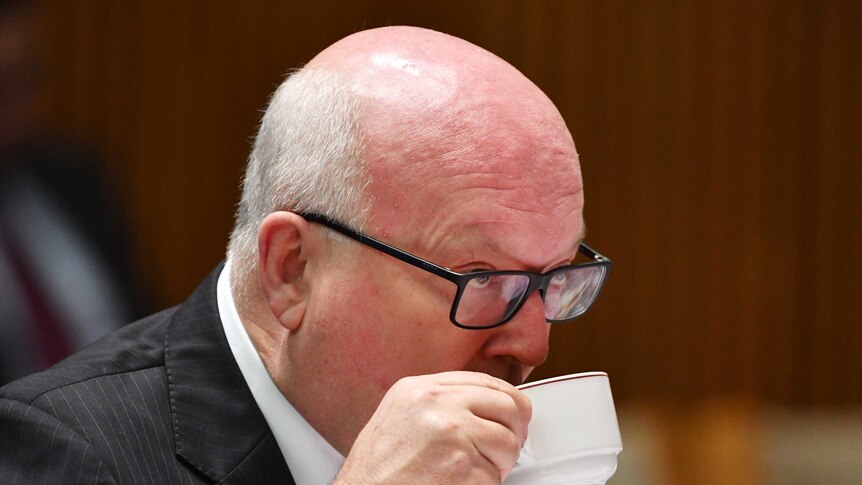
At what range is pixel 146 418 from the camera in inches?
59.4

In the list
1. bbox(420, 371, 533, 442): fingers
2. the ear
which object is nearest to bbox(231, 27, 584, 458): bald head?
the ear

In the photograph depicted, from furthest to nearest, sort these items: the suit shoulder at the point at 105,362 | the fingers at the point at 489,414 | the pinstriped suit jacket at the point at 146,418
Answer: the suit shoulder at the point at 105,362 < the pinstriped suit jacket at the point at 146,418 < the fingers at the point at 489,414

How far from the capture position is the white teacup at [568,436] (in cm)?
128

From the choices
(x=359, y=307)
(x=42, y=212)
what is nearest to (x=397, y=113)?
(x=359, y=307)

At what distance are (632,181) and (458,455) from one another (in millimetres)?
2035

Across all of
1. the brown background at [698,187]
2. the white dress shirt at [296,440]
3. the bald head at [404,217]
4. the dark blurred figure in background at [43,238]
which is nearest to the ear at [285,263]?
the bald head at [404,217]

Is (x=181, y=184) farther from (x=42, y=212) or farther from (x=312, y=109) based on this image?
(x=312, y=109)

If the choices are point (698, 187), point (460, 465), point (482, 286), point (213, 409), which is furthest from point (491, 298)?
point (698, 187)

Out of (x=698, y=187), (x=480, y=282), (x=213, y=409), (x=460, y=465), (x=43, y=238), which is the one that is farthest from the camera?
(x=698, y=187)

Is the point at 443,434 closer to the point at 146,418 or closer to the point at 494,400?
the point at 494,400

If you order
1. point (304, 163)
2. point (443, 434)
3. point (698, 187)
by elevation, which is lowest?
point (698, 187)

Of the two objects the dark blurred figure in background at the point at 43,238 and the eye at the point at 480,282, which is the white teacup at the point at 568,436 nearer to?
the eye at the point at 480,282

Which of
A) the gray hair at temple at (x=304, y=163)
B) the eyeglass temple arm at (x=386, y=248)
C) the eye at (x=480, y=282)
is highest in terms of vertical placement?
the gray hair at temple at (x=304, y=163)

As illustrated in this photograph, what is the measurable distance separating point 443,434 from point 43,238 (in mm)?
1745
